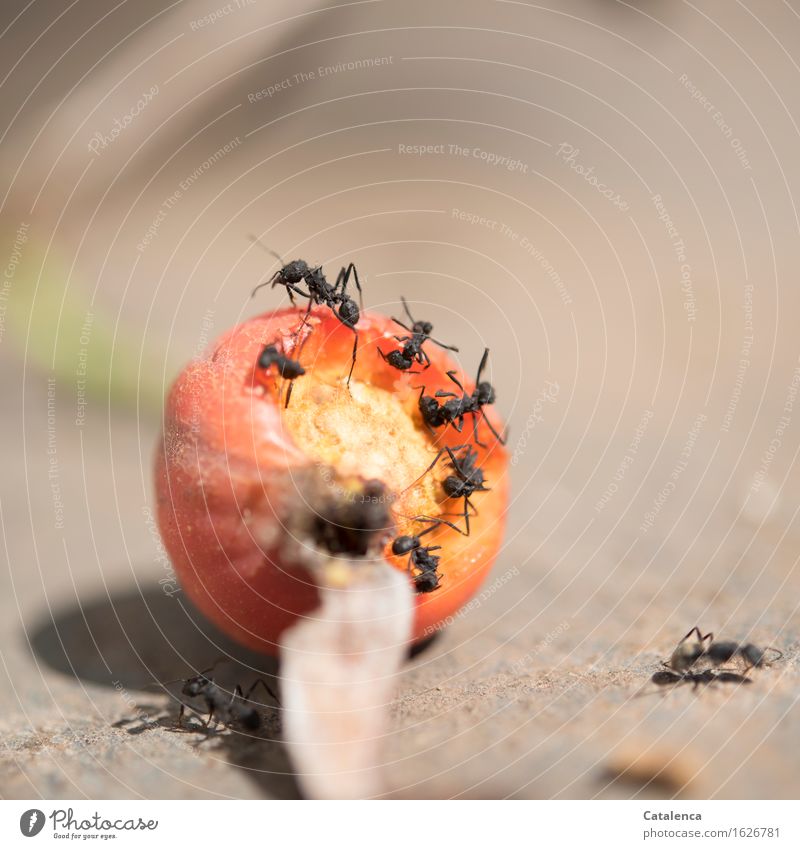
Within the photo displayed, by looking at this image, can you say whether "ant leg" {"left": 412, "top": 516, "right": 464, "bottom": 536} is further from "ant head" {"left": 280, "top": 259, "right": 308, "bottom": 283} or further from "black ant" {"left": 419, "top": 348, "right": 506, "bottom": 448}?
"ant head" {"left": 280, "top": 259, "right": 308, "bottom": 283}

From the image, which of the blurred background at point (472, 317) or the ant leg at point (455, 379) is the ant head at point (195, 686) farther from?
the ant leg at point (455, 379)

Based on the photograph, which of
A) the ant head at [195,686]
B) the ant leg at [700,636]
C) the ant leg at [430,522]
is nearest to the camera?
the ant leg at [430,522]

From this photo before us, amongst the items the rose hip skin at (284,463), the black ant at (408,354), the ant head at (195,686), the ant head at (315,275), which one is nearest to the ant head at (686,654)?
the rose hip skin at (284,463)

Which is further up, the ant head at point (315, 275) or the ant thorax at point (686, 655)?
→ the ant head at point (315, 275)

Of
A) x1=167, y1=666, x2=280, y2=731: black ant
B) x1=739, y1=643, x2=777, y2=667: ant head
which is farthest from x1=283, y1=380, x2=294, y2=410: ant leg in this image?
x1=739, y1=643, x2=777, y2=667: ant head

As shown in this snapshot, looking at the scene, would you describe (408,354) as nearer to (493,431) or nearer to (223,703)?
(493,431)

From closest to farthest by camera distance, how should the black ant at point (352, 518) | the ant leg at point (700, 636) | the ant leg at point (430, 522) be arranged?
the black ant at point (352, 518) → the ant leg at point (430, 522) → the ant leg at point (700, 636)

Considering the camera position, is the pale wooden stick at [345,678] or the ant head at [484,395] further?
the ant head at [484,395]
